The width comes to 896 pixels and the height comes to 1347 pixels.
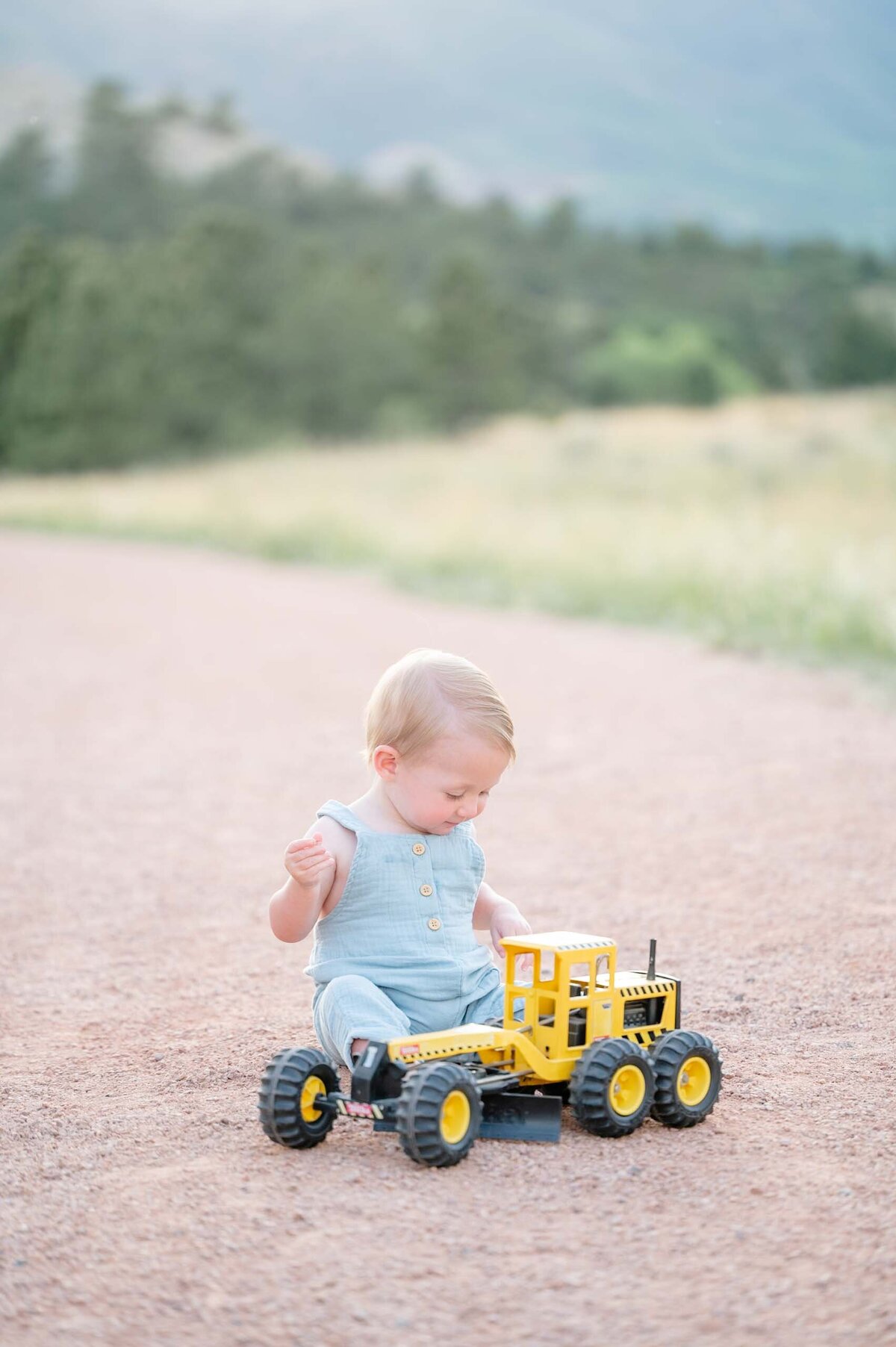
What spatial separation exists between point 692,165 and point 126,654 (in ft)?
214

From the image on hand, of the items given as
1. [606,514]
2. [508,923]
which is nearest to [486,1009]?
[508,923]

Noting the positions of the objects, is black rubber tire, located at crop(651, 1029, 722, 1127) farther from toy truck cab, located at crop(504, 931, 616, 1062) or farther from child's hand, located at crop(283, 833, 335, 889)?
child's hand, located at crop(283, 833, 335, 889)

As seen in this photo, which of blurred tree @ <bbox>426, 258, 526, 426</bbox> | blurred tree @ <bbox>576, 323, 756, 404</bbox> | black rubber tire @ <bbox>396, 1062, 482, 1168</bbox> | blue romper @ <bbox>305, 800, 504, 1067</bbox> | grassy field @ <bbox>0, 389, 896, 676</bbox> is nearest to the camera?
black rubber tire @ <bbox>396, 1062, 482, 1168</bbox>

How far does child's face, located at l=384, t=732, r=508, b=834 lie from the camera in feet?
10.1

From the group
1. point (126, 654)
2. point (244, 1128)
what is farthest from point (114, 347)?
point (244, 1128)

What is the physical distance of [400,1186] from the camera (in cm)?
263

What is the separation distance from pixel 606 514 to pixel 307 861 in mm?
16036

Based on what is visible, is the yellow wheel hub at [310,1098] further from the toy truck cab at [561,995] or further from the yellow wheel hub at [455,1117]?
the toy truck cab at [561,995]

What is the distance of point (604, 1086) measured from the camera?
9.25 feet

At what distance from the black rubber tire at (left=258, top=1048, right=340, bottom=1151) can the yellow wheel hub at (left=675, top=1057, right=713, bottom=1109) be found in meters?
0.66

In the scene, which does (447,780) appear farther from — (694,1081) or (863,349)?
(863,349)

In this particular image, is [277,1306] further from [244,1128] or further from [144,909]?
[144,909]

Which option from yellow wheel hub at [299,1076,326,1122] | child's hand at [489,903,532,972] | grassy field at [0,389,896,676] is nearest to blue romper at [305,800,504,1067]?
child's hand at [489,903,532,972]

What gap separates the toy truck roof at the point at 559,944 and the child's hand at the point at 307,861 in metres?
0.39
